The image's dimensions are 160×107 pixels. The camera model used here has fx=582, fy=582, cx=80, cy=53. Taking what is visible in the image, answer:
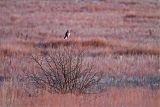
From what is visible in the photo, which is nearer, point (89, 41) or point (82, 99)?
point (82, 99)

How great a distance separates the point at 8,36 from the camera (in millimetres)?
24078

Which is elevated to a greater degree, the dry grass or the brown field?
the dry grass

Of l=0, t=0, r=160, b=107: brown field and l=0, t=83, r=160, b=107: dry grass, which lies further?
l=0, t=0, r=160, b=107: brown field

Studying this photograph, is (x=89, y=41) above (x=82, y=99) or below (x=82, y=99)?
below

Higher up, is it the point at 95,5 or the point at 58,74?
the point at 58,74

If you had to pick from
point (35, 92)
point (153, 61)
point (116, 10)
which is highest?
point (35, 92)

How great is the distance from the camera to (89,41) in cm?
2192

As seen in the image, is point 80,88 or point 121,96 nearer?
point 121,96

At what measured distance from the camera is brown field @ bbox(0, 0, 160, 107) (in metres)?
10.2

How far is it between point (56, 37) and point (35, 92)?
12.6 metres

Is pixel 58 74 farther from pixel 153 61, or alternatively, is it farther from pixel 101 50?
pixel 101 50

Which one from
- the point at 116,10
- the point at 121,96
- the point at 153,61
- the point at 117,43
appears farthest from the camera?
the point at 116,10

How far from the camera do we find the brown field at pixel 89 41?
10.2 m

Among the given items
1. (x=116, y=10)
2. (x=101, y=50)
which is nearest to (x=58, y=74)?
(x=101, y=50)
